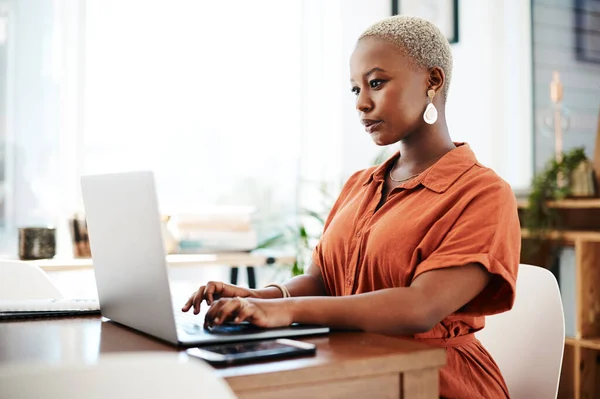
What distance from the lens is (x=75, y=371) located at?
0.49 metres

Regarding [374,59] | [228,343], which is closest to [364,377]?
[228,343]

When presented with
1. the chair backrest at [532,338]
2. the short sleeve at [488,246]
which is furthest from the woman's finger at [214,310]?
the chair backrest at [532,338]

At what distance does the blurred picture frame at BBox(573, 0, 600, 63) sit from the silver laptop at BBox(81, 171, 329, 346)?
7.71ft

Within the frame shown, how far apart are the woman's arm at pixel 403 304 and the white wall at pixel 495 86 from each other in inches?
84.9

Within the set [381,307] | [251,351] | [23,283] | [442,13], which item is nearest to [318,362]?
[251,351]

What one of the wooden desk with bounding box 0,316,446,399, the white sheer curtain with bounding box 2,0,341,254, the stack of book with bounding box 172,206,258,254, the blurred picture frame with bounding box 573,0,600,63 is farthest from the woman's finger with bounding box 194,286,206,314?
the blurred picture frame with bounding box 573,0,600,63

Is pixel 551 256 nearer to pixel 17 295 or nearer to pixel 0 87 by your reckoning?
pixel 17 295

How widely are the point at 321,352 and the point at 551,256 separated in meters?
2.12

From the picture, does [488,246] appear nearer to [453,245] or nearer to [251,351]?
[453,245]

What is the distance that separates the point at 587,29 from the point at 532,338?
193cm

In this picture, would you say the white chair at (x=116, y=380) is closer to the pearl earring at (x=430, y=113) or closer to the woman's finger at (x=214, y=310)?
the woman's finger at (x=214, y=310)

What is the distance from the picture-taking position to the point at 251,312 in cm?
104

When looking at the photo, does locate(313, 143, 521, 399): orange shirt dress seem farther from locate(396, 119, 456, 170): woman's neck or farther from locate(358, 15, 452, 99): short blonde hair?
locate(358, 15, 452, 99): short blonde hair

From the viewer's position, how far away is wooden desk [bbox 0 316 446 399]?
830 millimetres
